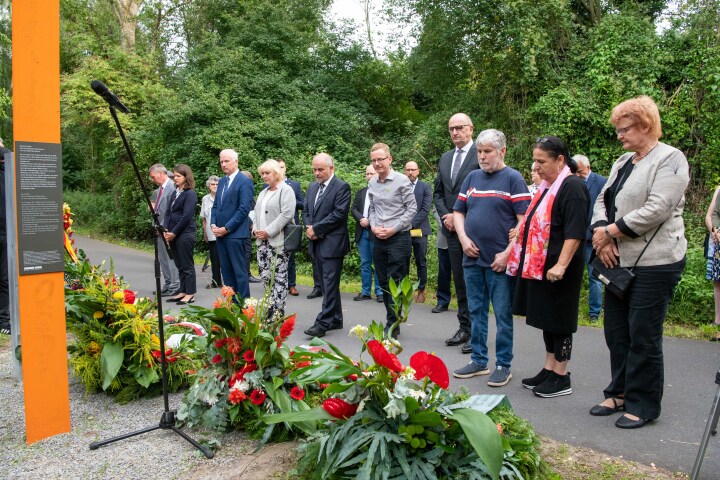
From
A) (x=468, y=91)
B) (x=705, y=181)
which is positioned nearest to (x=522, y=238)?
(x=705, y=181)

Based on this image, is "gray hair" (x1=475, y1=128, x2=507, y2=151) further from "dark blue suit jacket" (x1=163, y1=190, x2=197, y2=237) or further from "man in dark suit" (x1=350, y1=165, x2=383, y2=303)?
"dark blue suit jacket" (x1=163, y1=190, x2=197, y2=237)

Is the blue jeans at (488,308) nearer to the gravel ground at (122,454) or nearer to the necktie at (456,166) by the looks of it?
the necktie at (456,166)

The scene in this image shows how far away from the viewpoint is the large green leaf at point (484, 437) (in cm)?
273

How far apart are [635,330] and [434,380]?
1.81 m

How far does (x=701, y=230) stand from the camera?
1027 centimetres

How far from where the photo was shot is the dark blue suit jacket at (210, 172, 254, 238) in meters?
7.89

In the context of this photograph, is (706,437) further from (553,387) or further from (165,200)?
(165,200)

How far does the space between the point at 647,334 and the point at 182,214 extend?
268 inches

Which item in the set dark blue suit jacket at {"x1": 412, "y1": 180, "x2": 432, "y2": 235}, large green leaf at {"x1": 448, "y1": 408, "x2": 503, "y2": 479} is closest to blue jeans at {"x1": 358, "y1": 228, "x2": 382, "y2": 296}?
dark blue suit jacket at {"x1": 412, "y1": 180, "x2": 432, "y2": 235}

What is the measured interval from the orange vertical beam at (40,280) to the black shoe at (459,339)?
3.79m

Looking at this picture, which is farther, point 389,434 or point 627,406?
point 627,406

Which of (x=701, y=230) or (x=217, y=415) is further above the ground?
(x=701, y=230)

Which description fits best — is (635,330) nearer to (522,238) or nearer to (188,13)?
(522,238)

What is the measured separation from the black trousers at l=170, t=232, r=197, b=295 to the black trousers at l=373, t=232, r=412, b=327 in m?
3.54
